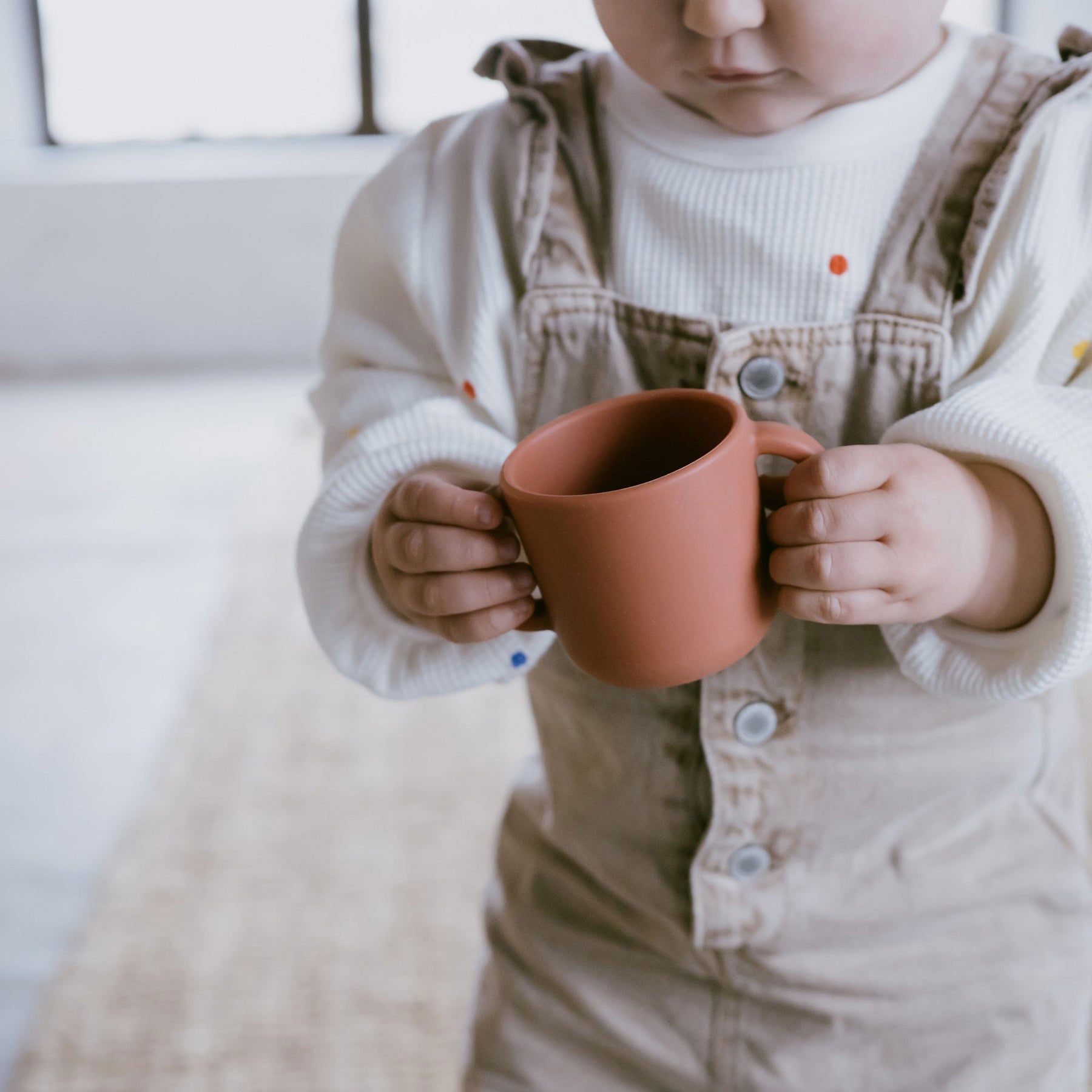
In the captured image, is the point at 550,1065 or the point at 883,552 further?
the point at 550,1065

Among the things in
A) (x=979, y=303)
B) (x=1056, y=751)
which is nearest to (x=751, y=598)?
(x=979, y=303)

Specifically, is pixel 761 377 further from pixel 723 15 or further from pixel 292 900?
pixel 292 900

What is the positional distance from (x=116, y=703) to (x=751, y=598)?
4.82 feet

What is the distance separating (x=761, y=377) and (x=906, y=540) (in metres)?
0.13

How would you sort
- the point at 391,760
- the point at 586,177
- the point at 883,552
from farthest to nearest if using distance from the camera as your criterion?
the point at 391,760 < the point at 586,177 < the point at 883,552

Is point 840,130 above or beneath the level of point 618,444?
above

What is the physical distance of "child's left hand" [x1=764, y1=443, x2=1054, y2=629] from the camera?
478mm

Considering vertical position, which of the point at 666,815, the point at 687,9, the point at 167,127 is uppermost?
the point at 687,9

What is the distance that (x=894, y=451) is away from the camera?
51cm

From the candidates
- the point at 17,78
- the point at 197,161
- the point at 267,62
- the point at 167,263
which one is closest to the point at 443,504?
the point at 167,263

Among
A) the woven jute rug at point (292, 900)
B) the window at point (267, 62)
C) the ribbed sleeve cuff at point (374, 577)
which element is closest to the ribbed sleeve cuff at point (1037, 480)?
the ribbed sleeve cuff at point (374, 577)

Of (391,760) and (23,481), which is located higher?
(391,760)

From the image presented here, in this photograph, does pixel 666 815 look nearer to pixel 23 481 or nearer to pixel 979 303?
pixel 979 303

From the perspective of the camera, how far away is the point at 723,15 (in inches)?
19.8
